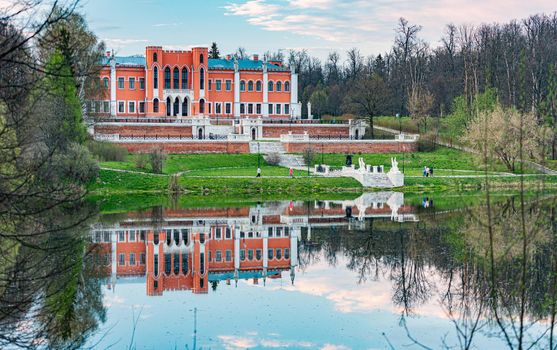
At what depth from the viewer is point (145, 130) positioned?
211 ft

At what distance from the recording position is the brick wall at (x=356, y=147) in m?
61.1

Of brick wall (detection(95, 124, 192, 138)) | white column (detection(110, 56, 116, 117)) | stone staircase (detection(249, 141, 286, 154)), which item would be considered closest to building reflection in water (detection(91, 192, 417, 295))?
stone staircase (detection(249, 141, 286, 154))

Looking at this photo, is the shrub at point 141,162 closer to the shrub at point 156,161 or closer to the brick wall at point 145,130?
the shrub at point 156,161

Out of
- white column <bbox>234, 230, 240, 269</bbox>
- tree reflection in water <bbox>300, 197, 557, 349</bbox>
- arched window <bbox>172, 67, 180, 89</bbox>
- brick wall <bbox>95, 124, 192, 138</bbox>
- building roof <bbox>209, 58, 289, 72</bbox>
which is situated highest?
building roof <bbox>209, 58, 289, 72</bbox>

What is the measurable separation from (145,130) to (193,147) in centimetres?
648

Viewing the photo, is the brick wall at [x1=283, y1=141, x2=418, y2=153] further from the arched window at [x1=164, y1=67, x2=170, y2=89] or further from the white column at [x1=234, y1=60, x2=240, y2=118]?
the arched window at [x1=164, y1=67, x2=170, y2=89]

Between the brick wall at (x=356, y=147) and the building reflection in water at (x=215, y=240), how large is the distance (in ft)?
67.6

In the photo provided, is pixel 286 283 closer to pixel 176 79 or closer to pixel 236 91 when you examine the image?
pixel 176 79

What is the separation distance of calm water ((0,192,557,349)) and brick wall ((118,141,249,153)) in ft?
80.7

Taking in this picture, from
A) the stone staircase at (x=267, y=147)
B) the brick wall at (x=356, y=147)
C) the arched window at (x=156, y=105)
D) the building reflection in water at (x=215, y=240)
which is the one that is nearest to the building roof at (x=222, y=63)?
the arched window at (x=156, y=105)

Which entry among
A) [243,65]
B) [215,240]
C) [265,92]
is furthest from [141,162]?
[243,65]

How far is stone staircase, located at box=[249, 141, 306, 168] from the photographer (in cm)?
5734

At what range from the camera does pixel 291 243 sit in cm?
2730

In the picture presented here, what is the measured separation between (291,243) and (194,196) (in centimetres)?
1808
